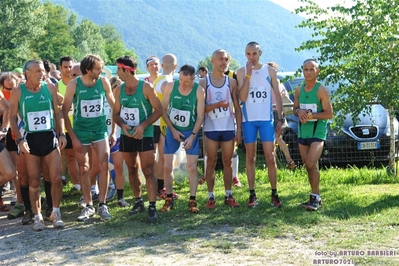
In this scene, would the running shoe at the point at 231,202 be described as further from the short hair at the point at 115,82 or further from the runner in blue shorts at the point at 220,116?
the short hair at the point at 115,82

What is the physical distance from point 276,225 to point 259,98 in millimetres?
1781

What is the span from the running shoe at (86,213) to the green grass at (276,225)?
3.9 inches

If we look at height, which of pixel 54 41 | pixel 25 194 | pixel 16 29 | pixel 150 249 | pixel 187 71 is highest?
pixel 54 41

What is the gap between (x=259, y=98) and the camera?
734 cm

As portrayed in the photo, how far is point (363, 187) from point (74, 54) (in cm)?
8416

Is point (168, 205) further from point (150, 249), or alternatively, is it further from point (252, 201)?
point (150, 249)

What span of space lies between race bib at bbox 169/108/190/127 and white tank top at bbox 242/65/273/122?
2.60 feet

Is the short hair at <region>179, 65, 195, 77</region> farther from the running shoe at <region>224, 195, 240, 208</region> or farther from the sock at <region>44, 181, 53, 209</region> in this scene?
the sock at <region>44, 181, 53, 209</region>

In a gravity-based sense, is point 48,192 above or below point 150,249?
above

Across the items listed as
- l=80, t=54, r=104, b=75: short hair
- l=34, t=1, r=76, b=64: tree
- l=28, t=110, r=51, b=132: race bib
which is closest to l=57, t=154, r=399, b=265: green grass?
l=28, t=110, r=51, b=132: race bib

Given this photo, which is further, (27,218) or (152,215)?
(27,218)

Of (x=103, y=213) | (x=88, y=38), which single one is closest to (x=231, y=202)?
(x=103, y=213)

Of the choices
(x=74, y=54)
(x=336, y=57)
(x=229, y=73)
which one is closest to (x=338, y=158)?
(x=336, y=57)

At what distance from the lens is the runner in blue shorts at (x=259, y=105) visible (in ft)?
24.0
